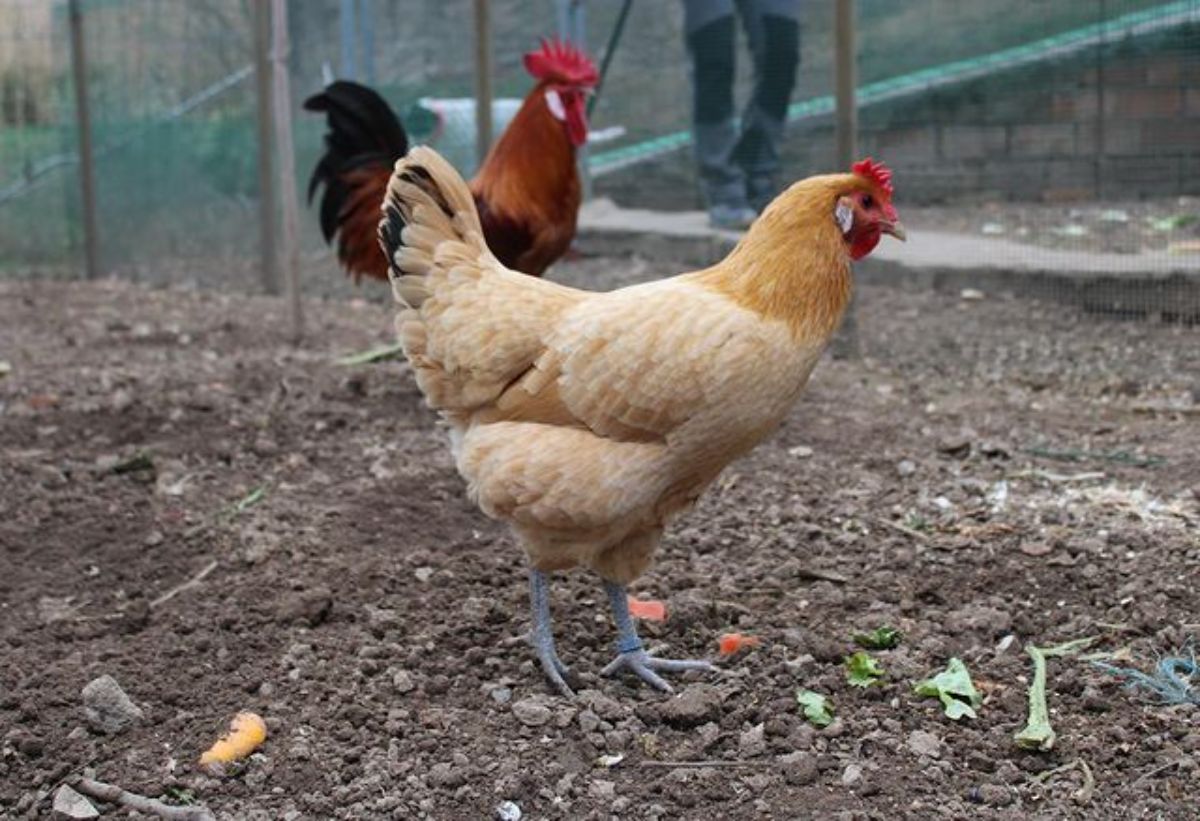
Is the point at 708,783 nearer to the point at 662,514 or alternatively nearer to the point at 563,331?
the point at 662,514

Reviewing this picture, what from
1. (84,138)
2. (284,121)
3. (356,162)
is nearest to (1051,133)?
(356,162)

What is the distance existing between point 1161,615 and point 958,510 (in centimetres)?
97

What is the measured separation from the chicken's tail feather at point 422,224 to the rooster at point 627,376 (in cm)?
3

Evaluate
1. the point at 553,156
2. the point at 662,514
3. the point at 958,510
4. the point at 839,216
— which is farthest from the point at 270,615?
the point at 553,156

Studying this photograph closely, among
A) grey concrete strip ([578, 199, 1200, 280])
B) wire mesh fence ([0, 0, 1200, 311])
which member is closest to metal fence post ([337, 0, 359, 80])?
wire mesh fence ([0, 0, 1200, 311])

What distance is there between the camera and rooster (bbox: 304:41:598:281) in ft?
18.8

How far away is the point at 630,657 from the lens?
3.22 meters

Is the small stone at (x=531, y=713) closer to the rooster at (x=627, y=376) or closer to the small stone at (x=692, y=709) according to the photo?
the rooster at (x=627, y=376)

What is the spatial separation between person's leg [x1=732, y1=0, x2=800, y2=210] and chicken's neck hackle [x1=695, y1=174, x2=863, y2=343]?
16.7ft

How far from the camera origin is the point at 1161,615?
132 inches

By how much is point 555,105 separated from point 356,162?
0.99 m

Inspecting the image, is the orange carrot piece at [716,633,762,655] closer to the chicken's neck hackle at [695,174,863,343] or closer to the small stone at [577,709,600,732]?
the small stone at [577,709,600,732]

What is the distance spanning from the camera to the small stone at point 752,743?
2846 mm

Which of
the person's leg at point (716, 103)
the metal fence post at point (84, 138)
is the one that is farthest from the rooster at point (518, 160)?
the metal fence post at point (84, 138)
